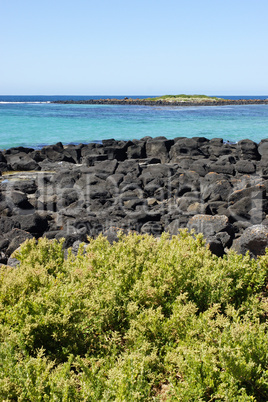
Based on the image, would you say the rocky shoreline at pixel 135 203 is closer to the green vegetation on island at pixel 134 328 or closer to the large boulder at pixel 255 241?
the large boulder at pixel 255 241

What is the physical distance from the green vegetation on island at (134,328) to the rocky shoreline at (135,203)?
5.64 feet

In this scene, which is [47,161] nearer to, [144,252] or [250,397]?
[144,252]

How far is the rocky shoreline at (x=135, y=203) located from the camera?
7.46 metres

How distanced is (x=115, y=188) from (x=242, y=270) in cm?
843

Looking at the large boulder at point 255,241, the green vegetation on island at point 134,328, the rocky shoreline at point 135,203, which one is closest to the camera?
the green vegetation on island at point 134,328

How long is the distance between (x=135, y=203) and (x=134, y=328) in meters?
7.04

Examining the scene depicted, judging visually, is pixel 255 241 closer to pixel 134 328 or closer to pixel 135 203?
pixel 134 328

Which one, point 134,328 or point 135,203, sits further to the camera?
point 135,203

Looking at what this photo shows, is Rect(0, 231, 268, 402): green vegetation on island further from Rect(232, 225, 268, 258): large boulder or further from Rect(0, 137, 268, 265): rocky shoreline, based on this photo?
Rect(0, 137, 268, 265): rocky shoreline

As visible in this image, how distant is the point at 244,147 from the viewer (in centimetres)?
2069

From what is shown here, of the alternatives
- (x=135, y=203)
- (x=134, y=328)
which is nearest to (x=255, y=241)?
(x=134, y=328)

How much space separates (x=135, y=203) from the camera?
1080 centimetres

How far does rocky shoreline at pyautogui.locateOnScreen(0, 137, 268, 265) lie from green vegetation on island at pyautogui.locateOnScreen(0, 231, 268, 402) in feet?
5.64

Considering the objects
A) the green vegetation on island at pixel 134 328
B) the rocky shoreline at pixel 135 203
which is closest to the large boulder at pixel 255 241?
the rocky shoreline at pixel 135 203
